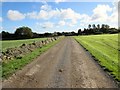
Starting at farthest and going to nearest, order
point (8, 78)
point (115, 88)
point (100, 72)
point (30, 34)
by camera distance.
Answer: point (30, 34) → point (100, 72) → point (8, 78) → point (115, 88)

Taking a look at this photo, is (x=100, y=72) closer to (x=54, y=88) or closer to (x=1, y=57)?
(x=54, y=88)

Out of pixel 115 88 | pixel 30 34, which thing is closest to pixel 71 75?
pixel 115 88

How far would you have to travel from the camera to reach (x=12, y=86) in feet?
34.5

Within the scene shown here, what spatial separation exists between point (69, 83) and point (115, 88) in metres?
2.38

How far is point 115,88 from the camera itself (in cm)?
983

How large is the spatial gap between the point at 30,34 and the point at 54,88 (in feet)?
461

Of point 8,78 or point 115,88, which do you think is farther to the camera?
point 8,78

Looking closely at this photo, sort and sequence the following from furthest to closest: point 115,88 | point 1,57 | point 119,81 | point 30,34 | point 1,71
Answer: point 30,34, point 1,57, point 1,71, point 119,81, point 115,88

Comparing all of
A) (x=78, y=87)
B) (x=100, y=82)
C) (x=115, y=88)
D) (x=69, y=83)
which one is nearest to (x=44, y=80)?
(x=69, y=83)

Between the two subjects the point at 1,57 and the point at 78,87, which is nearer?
the point at 78,87

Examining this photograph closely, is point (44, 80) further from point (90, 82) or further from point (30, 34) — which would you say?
point (30, 34)

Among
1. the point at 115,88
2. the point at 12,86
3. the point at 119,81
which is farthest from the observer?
the point at 119,81

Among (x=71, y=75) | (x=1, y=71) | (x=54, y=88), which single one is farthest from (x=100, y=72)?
(x=1, y=71)

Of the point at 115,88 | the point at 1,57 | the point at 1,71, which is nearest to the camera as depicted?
the point at 115,88
